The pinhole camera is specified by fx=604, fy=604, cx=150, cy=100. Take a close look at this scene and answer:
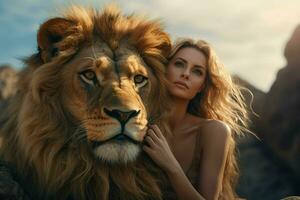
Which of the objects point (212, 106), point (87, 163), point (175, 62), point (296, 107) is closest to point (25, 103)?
point (87, 163)

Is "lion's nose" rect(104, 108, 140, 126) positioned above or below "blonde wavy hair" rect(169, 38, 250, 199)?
above

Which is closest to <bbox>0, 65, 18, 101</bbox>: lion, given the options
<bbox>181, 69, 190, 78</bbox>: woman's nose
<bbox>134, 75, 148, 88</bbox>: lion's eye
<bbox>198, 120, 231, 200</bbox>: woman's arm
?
<bbox>181, 69, 190, 78</bbox>: woman's nose

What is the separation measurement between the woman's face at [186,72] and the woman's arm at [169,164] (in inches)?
19.6

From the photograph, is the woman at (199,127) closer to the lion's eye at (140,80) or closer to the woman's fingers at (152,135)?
the woman's fingers at (152,135)

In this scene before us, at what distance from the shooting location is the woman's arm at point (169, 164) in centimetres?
414

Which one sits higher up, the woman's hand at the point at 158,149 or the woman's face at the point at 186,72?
the woman's face at the point at 186,72

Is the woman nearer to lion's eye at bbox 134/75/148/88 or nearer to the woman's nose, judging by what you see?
the woman's nose

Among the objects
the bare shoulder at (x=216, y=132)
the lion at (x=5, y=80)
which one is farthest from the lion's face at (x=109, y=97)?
the lion at (x=5, y=80)

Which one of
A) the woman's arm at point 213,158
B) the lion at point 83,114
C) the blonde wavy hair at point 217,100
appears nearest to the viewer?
the lion at point 83,114

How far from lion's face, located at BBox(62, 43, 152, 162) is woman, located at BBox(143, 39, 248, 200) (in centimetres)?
35

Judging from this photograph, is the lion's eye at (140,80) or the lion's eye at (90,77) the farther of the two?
the lion's eye at (140,80)

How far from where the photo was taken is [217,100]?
5020 millimetres

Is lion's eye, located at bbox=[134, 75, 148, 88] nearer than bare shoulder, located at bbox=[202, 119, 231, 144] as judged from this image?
Yes

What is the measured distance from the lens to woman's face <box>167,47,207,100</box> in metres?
4.57
